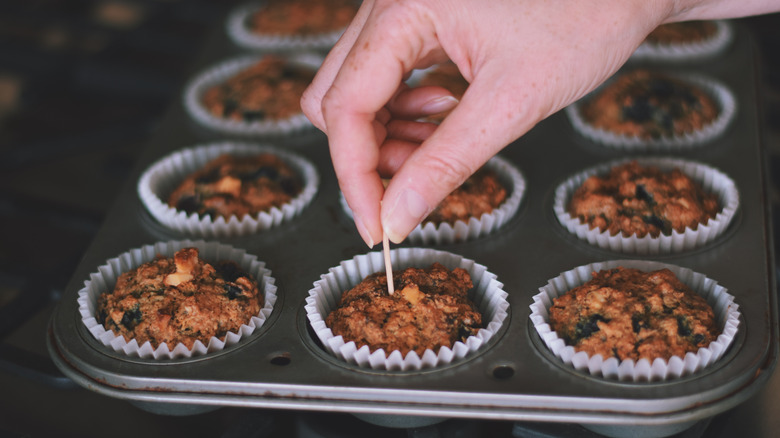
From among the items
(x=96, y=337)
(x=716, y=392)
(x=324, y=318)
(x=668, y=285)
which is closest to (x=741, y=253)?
(x=668, y=285)

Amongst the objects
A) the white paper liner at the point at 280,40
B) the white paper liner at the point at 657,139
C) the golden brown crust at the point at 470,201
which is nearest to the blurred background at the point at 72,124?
the white paper liner at the point at 280,40

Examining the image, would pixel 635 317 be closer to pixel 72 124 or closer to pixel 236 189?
pixel 236 189

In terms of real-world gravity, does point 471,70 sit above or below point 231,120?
above

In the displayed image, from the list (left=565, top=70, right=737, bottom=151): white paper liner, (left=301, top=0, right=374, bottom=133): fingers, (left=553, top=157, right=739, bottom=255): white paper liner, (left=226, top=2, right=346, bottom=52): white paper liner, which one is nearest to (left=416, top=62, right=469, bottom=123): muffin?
(left=565, top=70, right=737, bottom=151): white paper liner

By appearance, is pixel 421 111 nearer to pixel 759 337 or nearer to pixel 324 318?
pixel 324 318

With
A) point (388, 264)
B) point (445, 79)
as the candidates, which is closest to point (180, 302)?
point (388, 264)

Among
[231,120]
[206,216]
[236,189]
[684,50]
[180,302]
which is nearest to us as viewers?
[180,302]

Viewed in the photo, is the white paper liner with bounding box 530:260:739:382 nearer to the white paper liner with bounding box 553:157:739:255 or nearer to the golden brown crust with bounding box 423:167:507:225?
the white paper liner with bounding box 553:157:739:255
